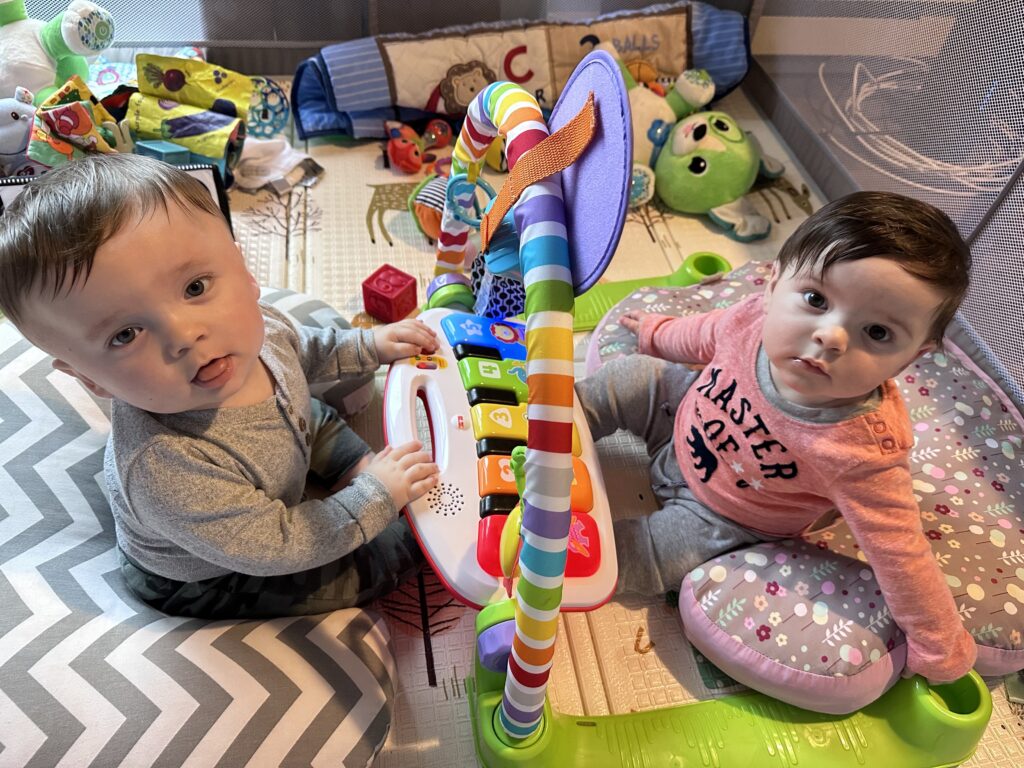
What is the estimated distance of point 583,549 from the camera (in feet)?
2.94

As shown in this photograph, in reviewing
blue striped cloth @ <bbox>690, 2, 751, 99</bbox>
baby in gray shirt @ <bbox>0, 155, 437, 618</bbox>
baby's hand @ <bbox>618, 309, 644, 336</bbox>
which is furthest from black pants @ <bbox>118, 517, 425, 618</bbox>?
blue striped cloth @ <bbox>690, 2, 751, 99</bbox>

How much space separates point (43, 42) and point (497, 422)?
1164 millimetres

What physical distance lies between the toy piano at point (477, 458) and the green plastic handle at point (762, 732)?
0.08 meters

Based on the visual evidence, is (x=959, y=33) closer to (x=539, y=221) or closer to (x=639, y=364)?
(x=639, y=364)

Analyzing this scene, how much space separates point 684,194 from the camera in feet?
5.07

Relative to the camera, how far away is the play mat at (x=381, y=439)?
0.93m

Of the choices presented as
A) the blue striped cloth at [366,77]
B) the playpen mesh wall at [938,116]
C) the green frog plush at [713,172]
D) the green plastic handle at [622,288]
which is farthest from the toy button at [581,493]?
the blue striped cloth at [366,77]

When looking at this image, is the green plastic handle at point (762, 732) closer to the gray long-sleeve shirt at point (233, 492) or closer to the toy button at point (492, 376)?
the gray long-sleeve shirt at point (233, 492)

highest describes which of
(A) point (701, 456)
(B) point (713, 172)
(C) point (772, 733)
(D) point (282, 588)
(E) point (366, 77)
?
(E) point (366, 77)

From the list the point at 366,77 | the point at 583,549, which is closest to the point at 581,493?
the point at 583,549

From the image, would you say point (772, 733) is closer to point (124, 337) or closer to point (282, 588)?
point (282, 588)

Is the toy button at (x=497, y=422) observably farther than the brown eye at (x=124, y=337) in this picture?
Yes

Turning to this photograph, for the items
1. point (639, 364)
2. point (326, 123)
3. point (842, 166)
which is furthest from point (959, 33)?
point (326, 123)

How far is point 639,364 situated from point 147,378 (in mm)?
667
